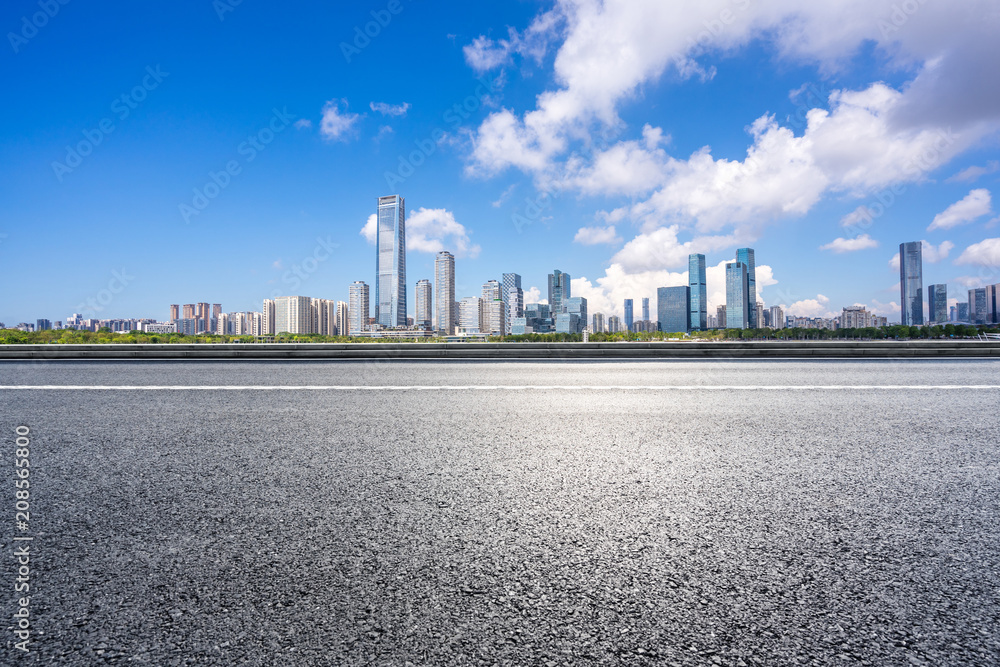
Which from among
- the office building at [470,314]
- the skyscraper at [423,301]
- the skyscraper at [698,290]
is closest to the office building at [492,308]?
the office building at [470,314]

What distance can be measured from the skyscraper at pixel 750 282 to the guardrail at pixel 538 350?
15073cm

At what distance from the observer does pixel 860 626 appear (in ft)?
4.15

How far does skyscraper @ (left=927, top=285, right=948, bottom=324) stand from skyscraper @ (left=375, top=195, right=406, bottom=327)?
15874cm

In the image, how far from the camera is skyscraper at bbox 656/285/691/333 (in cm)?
18438

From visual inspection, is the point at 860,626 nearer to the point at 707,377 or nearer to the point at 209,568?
the point at 209,568

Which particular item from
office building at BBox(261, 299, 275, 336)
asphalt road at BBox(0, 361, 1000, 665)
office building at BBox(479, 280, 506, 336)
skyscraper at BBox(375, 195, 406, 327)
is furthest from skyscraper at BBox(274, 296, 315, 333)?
asphalt road at BBox(0, 361, 1000, 665)

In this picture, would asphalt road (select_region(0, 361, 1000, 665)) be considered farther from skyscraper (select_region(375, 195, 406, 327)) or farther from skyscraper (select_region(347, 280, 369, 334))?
skyscraper (select_region(375, 195, 406, 327))

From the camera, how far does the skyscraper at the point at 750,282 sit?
515ft

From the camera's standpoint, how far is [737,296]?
534ft

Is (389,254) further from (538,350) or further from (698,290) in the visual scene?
(538,350)

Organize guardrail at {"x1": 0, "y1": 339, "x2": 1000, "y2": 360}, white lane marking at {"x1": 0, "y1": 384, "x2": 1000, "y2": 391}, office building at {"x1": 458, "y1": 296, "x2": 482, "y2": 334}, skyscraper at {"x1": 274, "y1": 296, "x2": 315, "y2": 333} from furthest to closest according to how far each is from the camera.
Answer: office building at {"x1": 458, "y1": 296, "x2": 482, "y2": 334}
skyscraper at {"x1": 274, "y1": 296, "x2": 315, "y2": 333}
guardrail at {"x1": 0, "y1": 339, "x2": 1000, "y2": 360}
white lane marking at {"x1": 0, "y1": 384, "x2": 1000, "y2": 391}

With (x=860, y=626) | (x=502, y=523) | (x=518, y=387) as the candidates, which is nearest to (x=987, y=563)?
(x=860, y=626)

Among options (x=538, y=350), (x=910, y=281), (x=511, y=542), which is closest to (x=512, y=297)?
(x=910, y=281)

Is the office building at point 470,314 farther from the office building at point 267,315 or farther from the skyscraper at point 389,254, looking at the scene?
the office building at point 267,315
